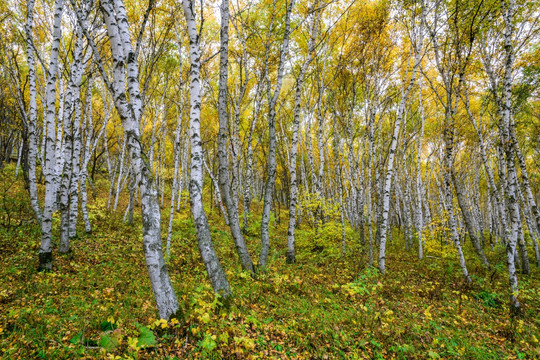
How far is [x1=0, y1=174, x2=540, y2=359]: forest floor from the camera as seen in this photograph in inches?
132

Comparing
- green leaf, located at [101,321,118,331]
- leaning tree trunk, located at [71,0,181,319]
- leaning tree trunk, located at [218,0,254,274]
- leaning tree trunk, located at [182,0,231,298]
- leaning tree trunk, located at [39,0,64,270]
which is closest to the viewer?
leaning tree trunk, located at [71,0,181,319]

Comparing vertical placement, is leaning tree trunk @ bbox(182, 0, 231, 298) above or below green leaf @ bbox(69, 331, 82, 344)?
above

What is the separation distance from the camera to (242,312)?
14.3ft

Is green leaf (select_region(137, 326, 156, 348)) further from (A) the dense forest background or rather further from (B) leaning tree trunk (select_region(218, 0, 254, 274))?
(B) leaning tree trunk (select_region(218, 0, 254, 274))

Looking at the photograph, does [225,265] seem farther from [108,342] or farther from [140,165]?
[140,165]

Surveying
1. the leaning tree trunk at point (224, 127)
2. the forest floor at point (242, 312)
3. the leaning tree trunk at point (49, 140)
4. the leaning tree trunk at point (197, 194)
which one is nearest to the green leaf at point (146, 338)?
the forest floor at point (242, 312)

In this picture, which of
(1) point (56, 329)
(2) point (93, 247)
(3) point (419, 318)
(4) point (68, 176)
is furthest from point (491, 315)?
(4) point (68, 176)

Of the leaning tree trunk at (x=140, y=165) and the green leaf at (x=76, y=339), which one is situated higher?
the leaning tree trunk at (x=140, y=165)

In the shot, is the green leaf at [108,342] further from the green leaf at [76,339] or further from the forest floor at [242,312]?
the green leaf at [76,339]

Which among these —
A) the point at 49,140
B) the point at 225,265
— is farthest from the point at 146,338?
the point at 49,140

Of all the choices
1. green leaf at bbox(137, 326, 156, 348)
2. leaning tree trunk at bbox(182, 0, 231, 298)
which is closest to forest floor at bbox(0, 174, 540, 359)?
green leaf at bbox(137, 326, 156, 348)

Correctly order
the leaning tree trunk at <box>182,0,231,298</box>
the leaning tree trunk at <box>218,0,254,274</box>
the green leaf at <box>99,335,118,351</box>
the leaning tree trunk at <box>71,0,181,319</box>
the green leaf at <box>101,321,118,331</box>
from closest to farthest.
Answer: the green leaf at <box>99,335,118,351</box>, the leaning tree trunk at <box>71,0,181,319</box>, the green leaf at <box>101,321,118,331</box>, the leaning tree trunk at <box>182,0,231,298</box>, the leaning tree trunk at <box>218,0,254,274</box>

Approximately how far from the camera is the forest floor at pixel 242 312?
3344mm

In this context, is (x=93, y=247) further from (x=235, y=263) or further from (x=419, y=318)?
(x=419, y=318)
